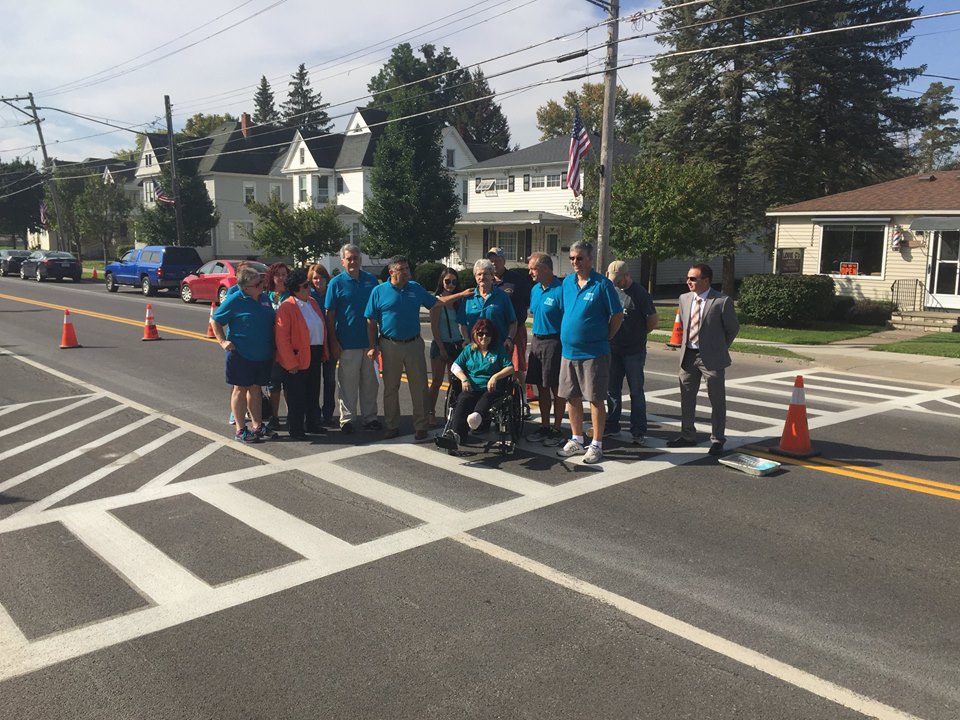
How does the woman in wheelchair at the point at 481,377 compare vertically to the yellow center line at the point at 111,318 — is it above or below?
above

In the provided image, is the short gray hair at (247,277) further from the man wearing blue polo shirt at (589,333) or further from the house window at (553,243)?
the house window at (553,243)

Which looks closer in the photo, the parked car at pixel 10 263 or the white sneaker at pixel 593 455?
the white sneaker at pixel 593 455

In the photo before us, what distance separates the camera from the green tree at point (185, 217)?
1913 inches

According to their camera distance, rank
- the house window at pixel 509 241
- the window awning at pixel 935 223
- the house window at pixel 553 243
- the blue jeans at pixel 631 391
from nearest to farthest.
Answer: the blue jeans at pixel 631 391, the window awning at pixel 935 223, the house window at pixel 553 243, the house window at pixel 509 241

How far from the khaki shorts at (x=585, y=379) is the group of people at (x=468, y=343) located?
0.4 inches

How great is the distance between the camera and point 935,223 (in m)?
21.7

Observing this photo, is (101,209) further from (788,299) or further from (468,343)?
(468,343)

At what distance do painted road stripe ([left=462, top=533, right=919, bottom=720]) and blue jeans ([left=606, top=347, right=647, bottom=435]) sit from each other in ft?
10.8

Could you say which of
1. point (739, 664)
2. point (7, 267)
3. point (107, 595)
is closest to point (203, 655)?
point (107, 595)

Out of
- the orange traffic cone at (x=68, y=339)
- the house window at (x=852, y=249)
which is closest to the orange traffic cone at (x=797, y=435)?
the orange traffic cone at (x=68, y=339)

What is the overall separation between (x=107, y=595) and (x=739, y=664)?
350cm

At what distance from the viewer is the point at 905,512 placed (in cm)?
606

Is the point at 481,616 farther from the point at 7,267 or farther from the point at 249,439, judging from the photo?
the point at 7,267

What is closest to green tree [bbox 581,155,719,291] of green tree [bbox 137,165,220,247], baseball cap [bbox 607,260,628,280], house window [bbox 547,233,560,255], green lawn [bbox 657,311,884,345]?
green lawn [bbox 657,311,884,345]
